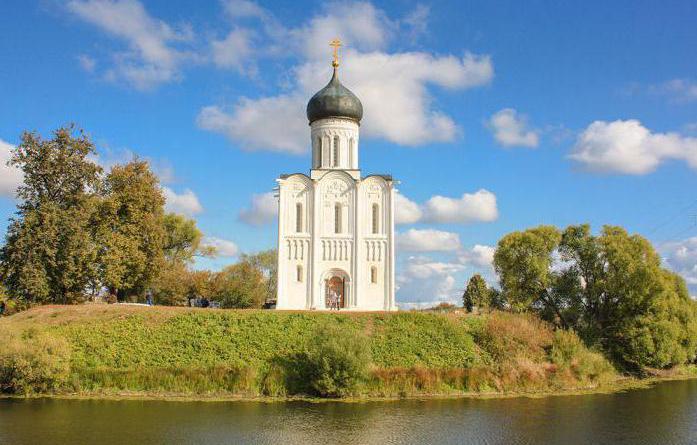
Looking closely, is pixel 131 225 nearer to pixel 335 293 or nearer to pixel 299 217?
pixel 299 217

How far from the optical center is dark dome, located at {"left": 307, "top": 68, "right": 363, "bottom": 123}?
37.4 m

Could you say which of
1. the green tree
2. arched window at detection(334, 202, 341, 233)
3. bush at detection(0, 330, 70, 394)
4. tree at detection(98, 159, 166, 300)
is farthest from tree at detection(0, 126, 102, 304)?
the green tree

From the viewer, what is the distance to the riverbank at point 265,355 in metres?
25.2

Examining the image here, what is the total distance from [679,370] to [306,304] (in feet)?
65.0

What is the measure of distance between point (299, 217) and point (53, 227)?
495 inches

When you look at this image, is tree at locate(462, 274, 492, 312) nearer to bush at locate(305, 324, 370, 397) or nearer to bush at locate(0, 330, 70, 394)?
bush at locate(305, 324, 370, 397)

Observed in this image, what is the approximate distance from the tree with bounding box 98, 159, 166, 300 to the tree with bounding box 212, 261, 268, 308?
270 inches

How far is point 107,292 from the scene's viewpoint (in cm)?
3775

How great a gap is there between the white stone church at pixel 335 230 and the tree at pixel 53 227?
1006 cm

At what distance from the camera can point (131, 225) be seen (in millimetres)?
35375

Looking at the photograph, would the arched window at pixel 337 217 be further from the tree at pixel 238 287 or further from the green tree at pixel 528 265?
the tree at pixel 238 287

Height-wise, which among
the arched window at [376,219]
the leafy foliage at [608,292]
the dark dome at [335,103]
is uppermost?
the dark dome at [335,103]

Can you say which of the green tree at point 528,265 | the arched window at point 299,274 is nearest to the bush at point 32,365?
the arched window at point 299,274

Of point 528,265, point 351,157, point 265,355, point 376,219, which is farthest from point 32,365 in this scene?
point 528,265
